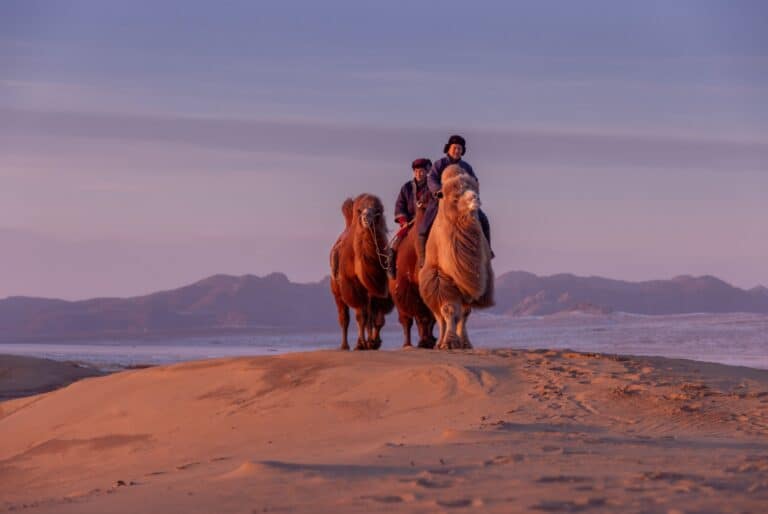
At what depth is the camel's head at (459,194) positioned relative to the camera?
1440 centimetres

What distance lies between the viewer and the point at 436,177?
15.8 meters

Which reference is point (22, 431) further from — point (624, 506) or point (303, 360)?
point (624, 506)

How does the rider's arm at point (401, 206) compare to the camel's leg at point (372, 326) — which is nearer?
the rider's arm at point (401, 206)

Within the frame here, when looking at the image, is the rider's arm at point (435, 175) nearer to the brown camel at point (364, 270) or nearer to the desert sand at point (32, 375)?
the brown camel at point (364, 270)

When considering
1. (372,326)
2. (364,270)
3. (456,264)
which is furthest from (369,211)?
(456,264)

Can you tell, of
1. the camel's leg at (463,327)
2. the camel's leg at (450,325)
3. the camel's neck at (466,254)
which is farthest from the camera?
the camel's leg at (463,327)

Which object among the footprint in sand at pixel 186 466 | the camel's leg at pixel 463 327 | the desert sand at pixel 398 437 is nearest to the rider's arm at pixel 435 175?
the camel's leg at pixel 463 327

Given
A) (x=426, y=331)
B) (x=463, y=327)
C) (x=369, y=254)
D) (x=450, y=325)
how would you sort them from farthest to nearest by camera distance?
(x=369, y=254) → (x=426, y=331) → (x=463, y=327) → (x=450, y=325)

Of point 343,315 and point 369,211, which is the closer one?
point 369,211

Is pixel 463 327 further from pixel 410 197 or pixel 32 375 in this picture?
pixel 32 375

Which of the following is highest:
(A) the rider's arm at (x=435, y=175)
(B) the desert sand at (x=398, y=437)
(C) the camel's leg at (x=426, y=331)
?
(A) the rider's arm at (x=435, y=175)

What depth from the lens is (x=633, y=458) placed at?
7840 millimetres

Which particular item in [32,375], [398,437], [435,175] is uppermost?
[435,175]

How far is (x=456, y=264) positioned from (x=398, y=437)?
17.5 feet
